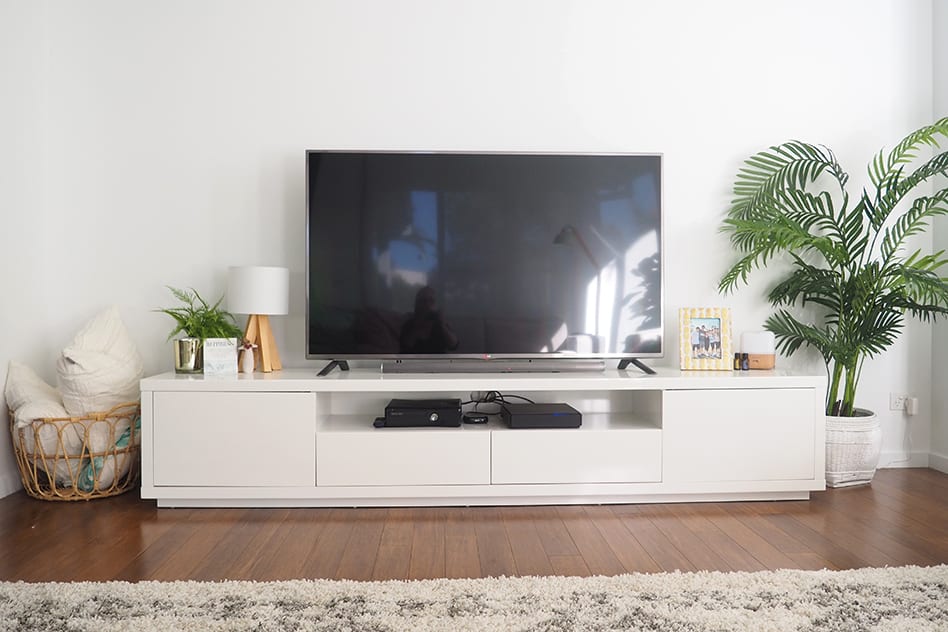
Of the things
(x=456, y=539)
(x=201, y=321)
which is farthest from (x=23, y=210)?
(x=456, y=539)

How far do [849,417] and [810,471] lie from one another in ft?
1.40

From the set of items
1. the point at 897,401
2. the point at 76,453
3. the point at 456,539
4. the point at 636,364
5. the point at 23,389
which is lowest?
the point at 456,539

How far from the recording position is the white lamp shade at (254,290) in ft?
9.21

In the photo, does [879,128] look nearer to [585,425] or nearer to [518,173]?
[518,173]

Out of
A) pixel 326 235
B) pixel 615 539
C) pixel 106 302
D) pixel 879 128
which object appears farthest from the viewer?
pixel 879 128

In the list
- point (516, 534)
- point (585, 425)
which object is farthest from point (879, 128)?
point (516, 534)

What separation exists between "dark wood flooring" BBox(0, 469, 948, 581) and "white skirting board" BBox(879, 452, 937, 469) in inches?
20.0

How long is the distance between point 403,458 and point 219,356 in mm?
846

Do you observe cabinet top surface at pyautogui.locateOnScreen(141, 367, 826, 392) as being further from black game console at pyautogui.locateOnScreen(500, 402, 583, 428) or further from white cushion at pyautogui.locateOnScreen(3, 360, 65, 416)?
white cushion at pyautogui.locateOnScreen(3, 360, 65, 416)

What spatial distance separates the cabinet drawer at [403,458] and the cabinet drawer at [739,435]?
2.54 feet

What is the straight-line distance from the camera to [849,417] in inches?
116

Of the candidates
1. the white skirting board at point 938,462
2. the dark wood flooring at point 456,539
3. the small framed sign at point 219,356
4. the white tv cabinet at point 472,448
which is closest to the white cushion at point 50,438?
the dark wood flooring at point 456,539

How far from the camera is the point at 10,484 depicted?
2775 mm

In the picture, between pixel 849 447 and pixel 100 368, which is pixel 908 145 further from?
pixel 100 368
